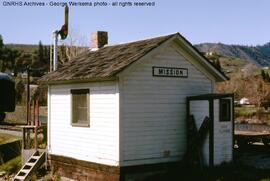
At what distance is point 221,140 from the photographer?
1474 centimetres

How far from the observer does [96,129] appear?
14.1 metres

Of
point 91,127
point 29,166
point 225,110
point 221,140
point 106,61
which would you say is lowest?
point 29,166

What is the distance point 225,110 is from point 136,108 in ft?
10.2

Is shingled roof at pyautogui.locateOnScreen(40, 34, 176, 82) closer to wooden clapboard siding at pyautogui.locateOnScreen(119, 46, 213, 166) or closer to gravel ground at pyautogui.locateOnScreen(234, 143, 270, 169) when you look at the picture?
wooden clapboard siding at pyautogui.locateOnScreen(119, 46, 213, 166)

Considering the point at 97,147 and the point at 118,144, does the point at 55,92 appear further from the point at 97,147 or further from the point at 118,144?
the point at 118,144

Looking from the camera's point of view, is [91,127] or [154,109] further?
[91,127]

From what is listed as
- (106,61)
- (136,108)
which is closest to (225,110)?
(136,108)

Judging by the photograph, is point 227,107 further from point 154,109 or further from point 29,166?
point 29,166

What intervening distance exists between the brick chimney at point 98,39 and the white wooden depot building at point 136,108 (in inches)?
61.4

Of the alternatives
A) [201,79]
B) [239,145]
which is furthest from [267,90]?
[201,79]

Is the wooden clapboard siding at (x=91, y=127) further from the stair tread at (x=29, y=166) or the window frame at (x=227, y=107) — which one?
the window frame at (x=227, y=107)

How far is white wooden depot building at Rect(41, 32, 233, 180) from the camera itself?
43.9 ft

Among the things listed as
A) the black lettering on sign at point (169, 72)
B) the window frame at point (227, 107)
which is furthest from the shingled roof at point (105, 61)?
the window frame at point (227, 107)

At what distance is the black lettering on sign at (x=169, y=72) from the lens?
14.1 m
